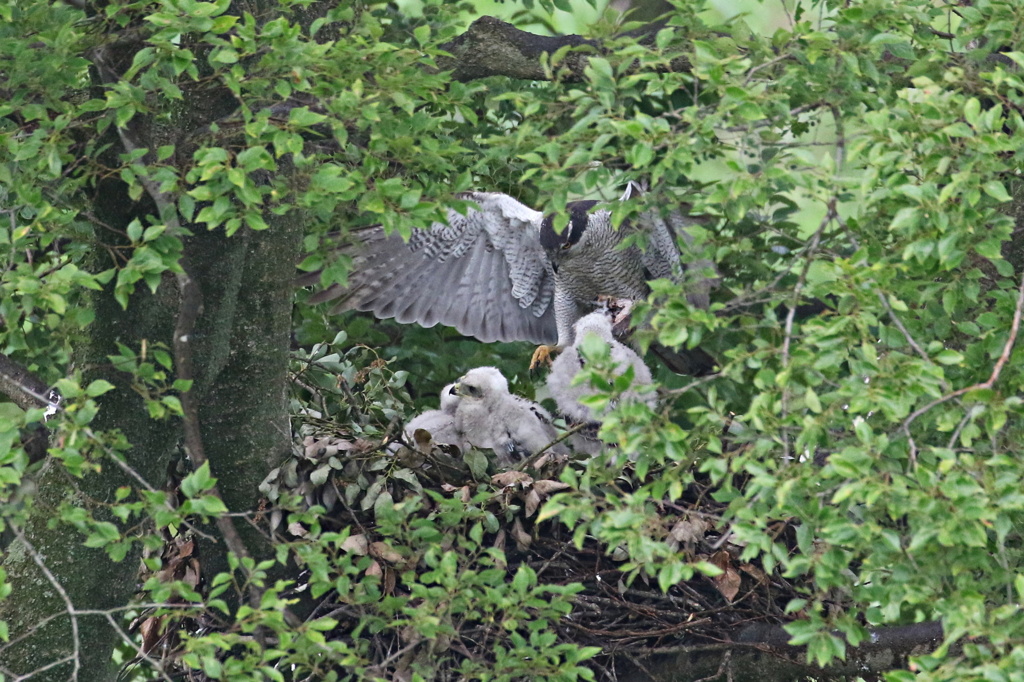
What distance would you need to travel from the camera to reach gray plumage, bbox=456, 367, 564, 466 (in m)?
5.02

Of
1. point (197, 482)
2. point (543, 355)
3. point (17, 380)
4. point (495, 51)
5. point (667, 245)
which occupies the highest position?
point (495, 51)

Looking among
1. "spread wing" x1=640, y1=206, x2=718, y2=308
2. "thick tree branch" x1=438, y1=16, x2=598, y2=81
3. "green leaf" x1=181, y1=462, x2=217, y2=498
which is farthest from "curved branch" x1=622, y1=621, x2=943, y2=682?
"thick tree branch" x1=438, y1=16, x2=598, y2=81

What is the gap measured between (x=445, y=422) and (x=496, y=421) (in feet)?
0.80

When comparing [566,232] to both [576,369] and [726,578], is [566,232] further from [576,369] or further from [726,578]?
[726,578]

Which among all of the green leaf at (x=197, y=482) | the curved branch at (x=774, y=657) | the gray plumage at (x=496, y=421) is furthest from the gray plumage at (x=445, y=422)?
the green leaf at (x=197, y=482)

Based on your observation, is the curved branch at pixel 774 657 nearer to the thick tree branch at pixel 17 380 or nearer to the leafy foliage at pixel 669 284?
the leafy foliage at pixel 669 284

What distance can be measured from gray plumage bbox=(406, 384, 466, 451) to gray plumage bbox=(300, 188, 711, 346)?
1.35 feet

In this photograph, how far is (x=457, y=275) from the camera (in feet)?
18.4

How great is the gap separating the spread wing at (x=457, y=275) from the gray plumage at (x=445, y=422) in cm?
41

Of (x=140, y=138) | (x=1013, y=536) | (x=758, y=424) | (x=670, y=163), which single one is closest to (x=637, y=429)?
(x=758, y=424)

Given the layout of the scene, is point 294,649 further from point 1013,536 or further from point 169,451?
point 1013,536

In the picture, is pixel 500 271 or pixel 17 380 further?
pixel 500 271

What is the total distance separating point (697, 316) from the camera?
→ 2619 millimetres

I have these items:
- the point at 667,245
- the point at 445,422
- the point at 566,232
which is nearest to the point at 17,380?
the point at 445,422
